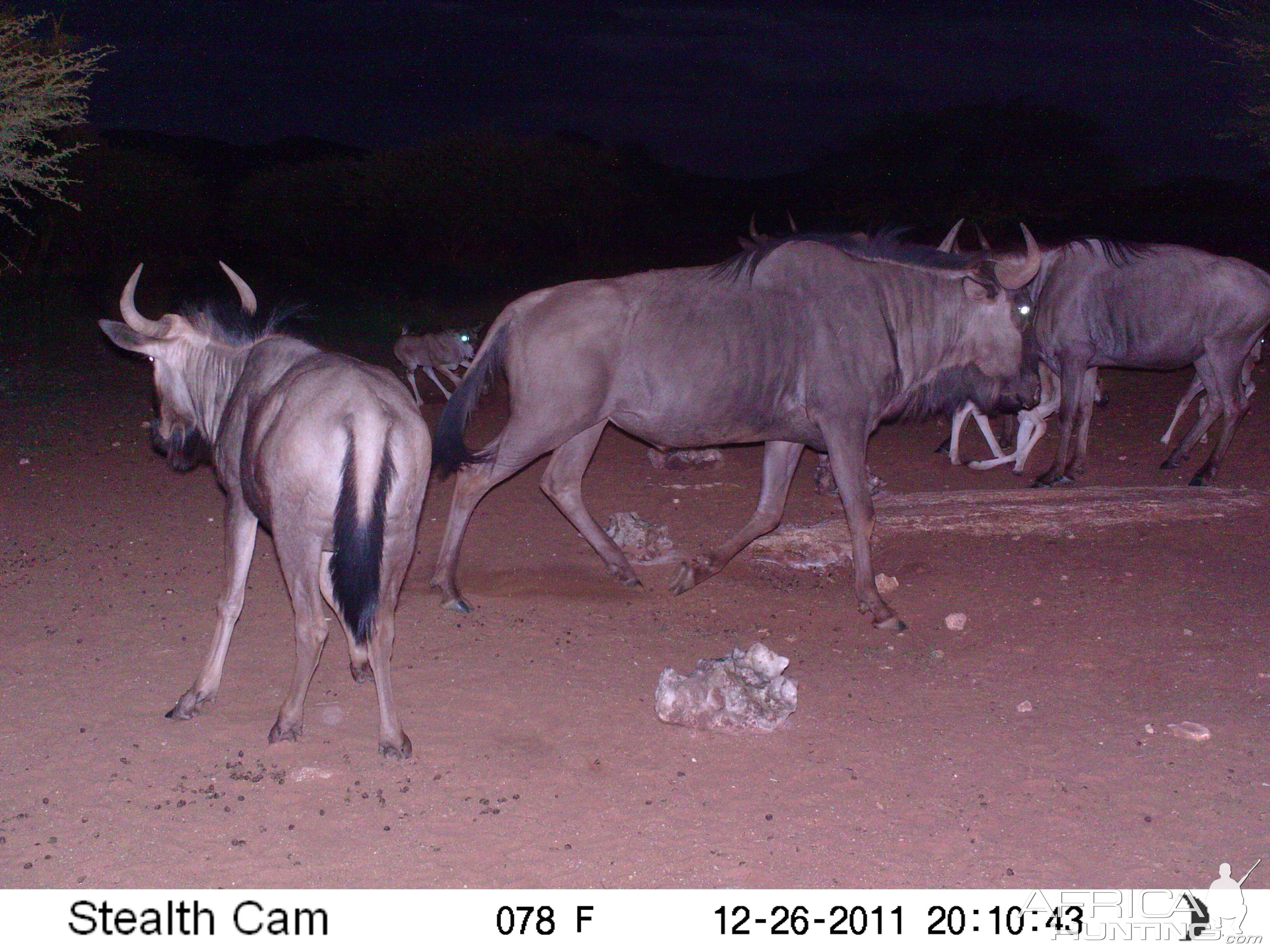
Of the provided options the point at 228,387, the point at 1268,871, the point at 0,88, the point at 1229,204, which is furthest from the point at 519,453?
the point at 1229,204

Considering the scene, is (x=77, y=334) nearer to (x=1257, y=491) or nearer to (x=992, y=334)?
(x=992, y=334)

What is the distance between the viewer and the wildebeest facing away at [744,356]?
6.14 metres

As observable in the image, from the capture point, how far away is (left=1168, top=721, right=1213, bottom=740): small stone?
4512 millimetres

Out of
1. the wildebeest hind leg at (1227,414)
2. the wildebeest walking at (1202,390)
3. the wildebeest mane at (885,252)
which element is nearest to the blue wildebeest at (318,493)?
the wildebeest mane at (885,252)

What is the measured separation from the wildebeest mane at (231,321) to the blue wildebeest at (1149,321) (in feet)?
19.3

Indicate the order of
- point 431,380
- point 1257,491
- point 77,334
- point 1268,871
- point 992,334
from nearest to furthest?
point 1268,871 < point 992,334 < point 1257,491 < point 431,380 < point 77,334

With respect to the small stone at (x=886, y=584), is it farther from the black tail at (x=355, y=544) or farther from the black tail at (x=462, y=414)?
the black tail at (x=355, y=544)

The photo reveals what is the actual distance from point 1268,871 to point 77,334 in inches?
721

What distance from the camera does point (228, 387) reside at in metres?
5.20

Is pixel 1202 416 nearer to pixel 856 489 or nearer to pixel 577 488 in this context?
pixel 856 489

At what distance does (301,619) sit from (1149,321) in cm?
748

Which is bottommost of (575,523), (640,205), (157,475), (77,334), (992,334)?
(640,205)

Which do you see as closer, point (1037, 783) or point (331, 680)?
point (1037, 783)

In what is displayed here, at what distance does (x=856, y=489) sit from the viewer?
6.23 m
